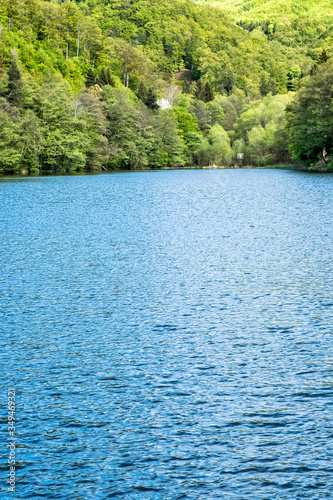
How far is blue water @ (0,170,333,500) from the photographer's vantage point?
820cm

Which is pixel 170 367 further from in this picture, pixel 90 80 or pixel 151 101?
pixel 151 101

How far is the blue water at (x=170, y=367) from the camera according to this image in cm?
820

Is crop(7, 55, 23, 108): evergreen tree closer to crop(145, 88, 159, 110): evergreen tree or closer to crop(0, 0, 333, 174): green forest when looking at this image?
crop(0, 0, 333, 174): green forest

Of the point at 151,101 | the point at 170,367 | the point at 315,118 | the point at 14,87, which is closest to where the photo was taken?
the point at 170,367

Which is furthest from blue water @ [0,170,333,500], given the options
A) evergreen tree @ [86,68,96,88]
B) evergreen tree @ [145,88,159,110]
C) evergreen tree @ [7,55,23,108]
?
evergreen tree @ [145,88,159,110]

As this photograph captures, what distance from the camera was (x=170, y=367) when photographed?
483 inches

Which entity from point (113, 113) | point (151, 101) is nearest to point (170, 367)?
point (113, 113)

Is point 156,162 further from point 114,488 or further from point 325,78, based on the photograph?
point 114,488

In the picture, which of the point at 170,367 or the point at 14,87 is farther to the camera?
the point at 14,87

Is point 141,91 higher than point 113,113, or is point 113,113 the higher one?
point 141,91

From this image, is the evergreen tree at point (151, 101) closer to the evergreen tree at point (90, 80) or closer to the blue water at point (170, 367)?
the evergreen tree at point (90, 80)

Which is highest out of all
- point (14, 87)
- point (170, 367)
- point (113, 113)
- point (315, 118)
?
point (14, 87)

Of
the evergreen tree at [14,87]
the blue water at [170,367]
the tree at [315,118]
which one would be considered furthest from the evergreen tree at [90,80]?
the blue water at [170,367]

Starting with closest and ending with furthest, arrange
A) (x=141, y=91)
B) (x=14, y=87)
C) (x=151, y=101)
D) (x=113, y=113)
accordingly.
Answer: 1. (x=14, y=87)
2. (x=113, y=113)
3. (x=151, y=101)
4. (x=141, y=91)
